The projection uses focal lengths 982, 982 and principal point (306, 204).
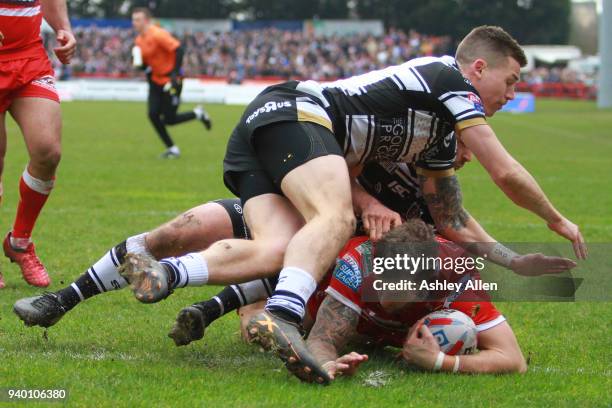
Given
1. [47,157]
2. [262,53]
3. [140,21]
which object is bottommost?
[262,53]

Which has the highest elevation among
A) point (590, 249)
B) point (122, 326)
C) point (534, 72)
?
point (122, 326)

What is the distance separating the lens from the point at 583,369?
14.6ft

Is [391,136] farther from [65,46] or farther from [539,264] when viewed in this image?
[65,46]

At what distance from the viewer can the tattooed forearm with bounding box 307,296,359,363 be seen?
13.8 feet

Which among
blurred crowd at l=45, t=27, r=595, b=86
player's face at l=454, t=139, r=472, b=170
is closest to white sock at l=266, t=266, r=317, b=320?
player's face at l=454, t=139, r=472, b=170

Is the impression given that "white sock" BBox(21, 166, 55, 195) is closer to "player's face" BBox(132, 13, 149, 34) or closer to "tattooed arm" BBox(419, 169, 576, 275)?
"tattooed arm" BBox(419, 169, 576, 275)

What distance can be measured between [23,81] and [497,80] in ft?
9.22

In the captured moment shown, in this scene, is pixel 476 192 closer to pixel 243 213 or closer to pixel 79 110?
pixel 243 213

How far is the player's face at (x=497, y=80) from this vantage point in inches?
190

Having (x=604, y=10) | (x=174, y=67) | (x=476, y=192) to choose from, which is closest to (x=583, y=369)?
(x=476, y=192)

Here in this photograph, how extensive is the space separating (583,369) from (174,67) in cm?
1219

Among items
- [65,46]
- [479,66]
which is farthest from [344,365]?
[65,46]

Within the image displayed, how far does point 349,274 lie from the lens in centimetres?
439

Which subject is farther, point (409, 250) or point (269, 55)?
point (269, 55)
